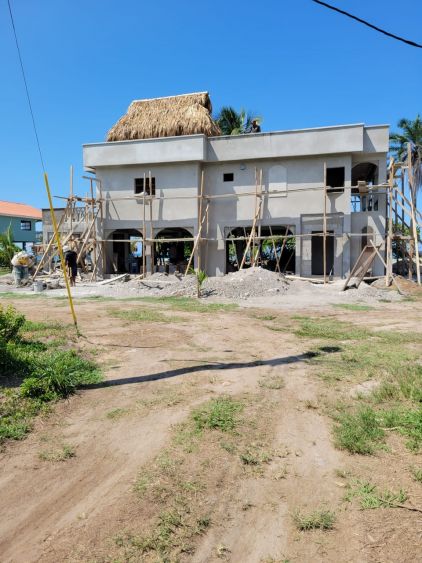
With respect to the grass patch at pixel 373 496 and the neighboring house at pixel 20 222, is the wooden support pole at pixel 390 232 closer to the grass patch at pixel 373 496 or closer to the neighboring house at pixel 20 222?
the grass patch at pixel 373 496

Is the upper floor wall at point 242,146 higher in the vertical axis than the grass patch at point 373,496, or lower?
higher

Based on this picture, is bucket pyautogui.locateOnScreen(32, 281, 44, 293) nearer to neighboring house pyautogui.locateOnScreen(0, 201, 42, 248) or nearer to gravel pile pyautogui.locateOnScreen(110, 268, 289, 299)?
gravel pile pyautogui.locateOnScreen(110, 268, 289, 299)

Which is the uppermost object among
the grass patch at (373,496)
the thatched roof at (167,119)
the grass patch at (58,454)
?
the thatched roof at (167,119)

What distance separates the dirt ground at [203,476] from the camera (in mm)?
2570

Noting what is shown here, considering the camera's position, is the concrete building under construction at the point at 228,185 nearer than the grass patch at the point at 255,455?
No

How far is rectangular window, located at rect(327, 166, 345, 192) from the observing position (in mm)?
21047

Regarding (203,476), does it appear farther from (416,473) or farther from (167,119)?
(167,119)

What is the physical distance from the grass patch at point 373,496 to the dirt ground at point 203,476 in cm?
7

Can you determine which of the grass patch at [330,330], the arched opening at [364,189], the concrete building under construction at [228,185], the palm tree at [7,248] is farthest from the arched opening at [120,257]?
the grass patch at [330,330]

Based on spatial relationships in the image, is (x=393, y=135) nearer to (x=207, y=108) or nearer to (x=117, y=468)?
(x=207, y=108)

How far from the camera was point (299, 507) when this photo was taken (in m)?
2.96

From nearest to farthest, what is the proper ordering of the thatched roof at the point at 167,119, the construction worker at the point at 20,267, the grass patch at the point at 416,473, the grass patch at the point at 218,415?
the grass patch at the point at 416,473, the grass patch at the point at 218,415, the construction worker at the point at 20,267, the thatched roof at the point at 167,119

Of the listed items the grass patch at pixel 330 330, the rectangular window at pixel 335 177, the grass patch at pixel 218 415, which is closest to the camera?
A: the grass patch at pixel 218 415

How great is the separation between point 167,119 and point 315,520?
2318cm
